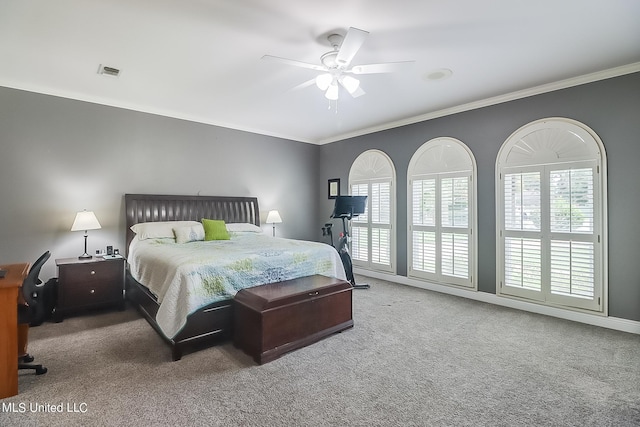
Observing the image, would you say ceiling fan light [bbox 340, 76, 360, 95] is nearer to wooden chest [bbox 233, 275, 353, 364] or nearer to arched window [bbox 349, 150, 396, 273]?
wooden chest [bbox 233, 275, 353, 364]

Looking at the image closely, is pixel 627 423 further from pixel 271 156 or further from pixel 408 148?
pixel 271 156

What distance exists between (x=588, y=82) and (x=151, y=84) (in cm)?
508

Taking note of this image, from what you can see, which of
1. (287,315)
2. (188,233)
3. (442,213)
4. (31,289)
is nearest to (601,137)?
(442,213)

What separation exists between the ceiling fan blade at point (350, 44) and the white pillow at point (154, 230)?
10.4 ft

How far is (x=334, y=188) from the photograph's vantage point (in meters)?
6.54

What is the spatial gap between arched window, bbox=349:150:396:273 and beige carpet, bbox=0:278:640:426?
7.35 feet

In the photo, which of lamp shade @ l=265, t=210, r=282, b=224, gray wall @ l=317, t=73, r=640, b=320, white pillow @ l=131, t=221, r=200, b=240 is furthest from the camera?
lamp shade @ l=265, t=210, r=282, b=224

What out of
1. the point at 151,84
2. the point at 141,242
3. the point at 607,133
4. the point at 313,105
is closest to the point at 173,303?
the point at 141,242

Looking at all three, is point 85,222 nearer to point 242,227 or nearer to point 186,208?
point 186,208

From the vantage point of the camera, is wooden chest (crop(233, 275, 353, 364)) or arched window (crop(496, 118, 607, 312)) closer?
wooden chest (crop(233, 275, 353, 364))

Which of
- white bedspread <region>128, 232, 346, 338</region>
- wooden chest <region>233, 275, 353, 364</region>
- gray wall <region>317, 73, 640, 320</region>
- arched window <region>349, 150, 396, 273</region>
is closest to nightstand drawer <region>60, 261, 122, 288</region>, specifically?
white bedspread <region>128, 232, 346, 338</region>

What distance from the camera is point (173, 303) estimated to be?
2.65 m

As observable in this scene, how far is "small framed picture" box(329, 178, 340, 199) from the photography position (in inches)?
255
